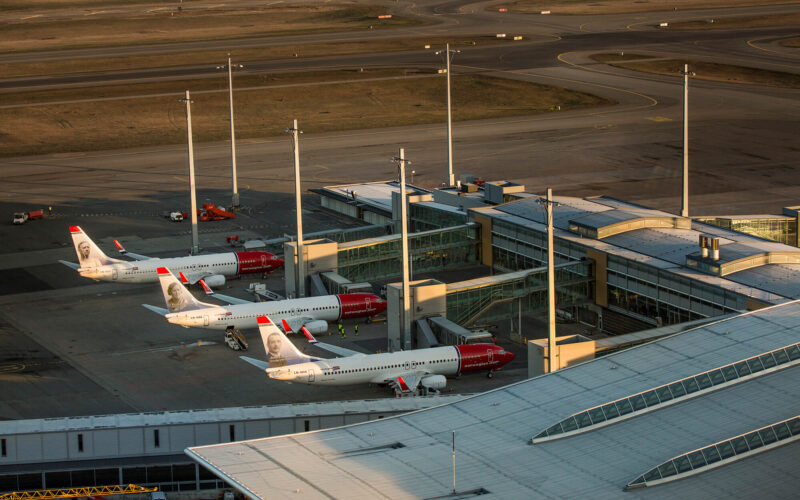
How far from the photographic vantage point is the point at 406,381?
8194cm

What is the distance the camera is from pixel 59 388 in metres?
84.6

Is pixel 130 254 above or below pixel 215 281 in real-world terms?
above

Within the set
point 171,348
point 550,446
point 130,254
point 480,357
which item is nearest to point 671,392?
point 550,446

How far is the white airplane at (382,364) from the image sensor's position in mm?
80250

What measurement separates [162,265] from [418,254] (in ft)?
79.5

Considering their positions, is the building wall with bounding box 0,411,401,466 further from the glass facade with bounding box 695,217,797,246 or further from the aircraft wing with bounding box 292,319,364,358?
the glass facade with bounding box 695,217,797,246

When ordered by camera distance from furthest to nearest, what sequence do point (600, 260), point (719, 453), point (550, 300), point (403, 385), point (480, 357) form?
point (600, 260) < point (480, 357) < point (403, 385) < point (550, 300) < point (719, 453)

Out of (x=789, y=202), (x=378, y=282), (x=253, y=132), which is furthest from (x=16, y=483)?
(x=253, y=132)

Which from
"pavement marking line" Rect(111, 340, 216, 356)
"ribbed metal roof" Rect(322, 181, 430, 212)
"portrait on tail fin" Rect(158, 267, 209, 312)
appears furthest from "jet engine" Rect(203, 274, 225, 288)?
Answer: "ribbed metal roof" Rect(322, 181, 430, 212)

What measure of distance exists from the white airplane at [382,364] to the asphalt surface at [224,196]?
58.1 inches

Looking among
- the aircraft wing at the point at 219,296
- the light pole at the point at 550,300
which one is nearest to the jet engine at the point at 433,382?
the light pole at the point at 550,300

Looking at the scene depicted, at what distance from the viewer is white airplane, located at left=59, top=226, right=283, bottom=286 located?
108625 millimetres

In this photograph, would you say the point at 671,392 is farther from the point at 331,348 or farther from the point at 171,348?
the point at 171,348

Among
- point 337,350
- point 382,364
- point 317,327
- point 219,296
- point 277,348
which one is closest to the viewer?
point 277,348
